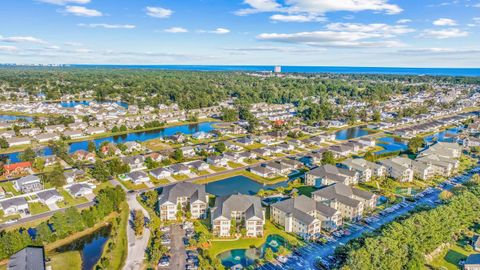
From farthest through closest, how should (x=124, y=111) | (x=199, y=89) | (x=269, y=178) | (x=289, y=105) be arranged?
(x=199, y=89) < (x=289, y=105) < (x=124, y=111) < (x=269, y=178)

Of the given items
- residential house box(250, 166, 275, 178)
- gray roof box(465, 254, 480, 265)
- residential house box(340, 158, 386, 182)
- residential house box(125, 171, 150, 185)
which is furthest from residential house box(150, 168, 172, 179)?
gray roof box(465, 254, 480, 265)

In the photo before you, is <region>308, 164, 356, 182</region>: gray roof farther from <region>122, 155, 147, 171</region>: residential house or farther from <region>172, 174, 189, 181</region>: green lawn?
<region>122, 155, 147, 171</region>: residential house

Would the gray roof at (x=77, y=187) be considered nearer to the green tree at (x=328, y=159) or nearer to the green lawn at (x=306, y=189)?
the green lawn at (x=306, y=189)

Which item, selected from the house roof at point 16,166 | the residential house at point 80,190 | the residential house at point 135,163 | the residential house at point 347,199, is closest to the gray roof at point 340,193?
the residential house at point 347,199

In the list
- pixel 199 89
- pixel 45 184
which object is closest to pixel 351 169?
pixel 45 184

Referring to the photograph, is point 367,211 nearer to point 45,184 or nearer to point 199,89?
point 45,184

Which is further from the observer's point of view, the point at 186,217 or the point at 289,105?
the point at 289,105

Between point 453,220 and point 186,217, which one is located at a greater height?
point 453,220

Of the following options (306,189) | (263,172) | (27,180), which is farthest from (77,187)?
(306,189)
